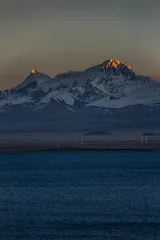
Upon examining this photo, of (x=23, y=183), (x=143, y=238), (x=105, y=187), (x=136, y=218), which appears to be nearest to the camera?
(x=143, y=238)

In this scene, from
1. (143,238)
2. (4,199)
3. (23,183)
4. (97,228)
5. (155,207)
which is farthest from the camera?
(23,183)

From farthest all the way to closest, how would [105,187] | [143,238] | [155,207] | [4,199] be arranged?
[105,187]
[4,199]
[155,207]
[143,238]

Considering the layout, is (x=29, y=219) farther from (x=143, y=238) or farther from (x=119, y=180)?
(x=119, y=180)

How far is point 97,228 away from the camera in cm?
6203

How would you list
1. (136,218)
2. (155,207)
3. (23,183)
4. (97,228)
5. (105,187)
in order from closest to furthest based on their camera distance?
(97,228)
(136,218)
(155,207)
(105,187)
(23,183)

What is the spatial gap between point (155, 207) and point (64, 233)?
1565 centimetres

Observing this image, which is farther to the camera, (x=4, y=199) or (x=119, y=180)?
(x=119, y=180)

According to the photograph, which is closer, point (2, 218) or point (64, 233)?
point (64, 233)

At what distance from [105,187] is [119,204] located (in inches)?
835

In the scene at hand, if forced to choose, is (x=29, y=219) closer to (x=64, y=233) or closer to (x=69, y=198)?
(x=64, y=233)

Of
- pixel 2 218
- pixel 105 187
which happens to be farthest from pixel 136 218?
pixel 105 187

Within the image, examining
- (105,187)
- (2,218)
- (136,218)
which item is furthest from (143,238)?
(105,187)

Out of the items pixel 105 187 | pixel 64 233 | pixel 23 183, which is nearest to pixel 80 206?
pixel 64 233

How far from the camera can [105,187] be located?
98.4m
